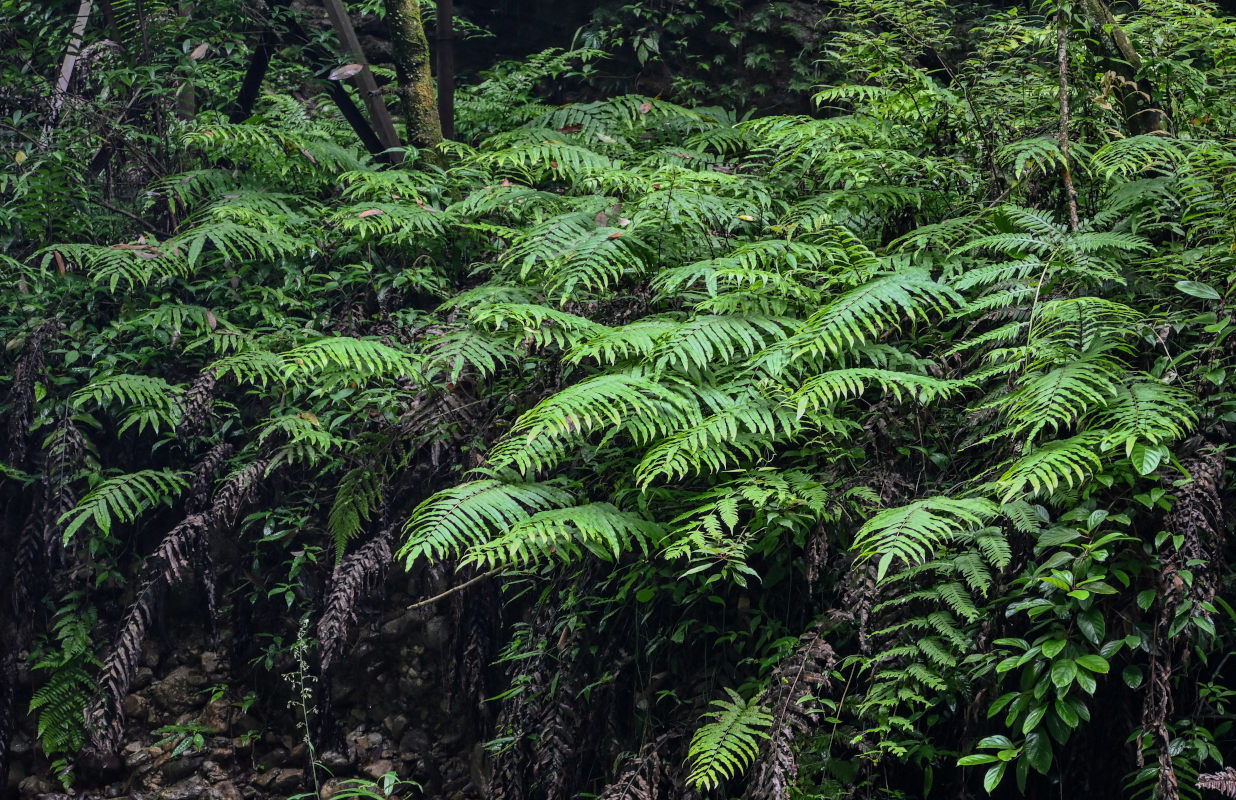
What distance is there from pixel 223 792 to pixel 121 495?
4.28 ft

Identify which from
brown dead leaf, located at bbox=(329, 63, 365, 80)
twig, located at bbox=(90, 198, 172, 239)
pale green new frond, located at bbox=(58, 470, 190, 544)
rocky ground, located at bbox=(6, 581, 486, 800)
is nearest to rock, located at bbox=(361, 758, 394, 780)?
rocky ground, located at bbox=(6, 581, 486, 800)

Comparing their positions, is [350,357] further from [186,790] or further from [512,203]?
[186,790]

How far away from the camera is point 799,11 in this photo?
19.3ft

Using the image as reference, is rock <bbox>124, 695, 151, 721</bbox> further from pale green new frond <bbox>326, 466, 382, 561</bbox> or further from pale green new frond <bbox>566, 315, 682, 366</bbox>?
pale green new frond <bbox>566, 315, 682, 366</bbox>

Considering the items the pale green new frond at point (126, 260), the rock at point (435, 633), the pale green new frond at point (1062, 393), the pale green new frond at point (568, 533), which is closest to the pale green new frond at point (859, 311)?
the pale green new frond at point (1062, 393)

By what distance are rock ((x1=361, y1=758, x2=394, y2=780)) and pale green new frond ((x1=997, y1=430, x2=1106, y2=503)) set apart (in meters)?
2.73

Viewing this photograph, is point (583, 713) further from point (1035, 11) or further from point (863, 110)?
point (1035, 11)

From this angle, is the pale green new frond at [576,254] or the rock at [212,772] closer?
the pale green new frond at [576,254]

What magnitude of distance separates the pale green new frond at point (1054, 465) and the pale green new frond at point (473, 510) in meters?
1.27

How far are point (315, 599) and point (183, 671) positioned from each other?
29.2 inches

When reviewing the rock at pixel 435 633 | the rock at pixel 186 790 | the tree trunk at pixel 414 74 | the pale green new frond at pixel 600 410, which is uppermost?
the tree trunk at pixel 414 74

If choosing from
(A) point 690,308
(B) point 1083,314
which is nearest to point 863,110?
(A) point 690,308

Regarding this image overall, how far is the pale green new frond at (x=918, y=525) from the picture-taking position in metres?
2.11

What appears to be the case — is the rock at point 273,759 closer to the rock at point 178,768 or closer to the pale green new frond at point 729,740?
the rock at point 178,768
